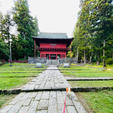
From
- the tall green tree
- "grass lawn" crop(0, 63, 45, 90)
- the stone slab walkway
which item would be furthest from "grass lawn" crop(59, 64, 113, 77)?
the tall green tree

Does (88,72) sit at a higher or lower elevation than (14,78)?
lower

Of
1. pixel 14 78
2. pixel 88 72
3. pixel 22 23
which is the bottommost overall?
pixel 88 72

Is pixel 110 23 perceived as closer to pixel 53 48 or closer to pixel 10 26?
pixel 53 48

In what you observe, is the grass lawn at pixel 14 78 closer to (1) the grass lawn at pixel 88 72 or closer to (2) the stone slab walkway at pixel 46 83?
(2) the stone slab walkway at pixel 46 83

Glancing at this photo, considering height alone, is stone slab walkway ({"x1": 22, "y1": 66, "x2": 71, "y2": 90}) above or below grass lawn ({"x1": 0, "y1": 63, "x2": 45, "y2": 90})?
above

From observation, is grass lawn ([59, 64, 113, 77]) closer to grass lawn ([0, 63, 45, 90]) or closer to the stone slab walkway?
the stone slab walkway

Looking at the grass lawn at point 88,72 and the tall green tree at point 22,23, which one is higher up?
the tall green tree at point 22,23

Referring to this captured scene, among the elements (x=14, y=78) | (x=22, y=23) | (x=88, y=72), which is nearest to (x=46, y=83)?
(x=14, y=78)

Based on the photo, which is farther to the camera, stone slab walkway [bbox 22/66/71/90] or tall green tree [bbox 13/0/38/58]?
tall green tree [bbox 13/0/38/58]

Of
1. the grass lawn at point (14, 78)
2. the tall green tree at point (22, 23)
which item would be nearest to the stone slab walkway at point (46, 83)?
the grass lawn at point (14, 78)

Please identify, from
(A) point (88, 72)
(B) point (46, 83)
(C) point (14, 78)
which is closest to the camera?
(B) point (46, 83)

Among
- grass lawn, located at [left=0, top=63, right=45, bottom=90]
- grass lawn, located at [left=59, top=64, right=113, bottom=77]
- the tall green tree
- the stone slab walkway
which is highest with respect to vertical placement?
the tall green tree

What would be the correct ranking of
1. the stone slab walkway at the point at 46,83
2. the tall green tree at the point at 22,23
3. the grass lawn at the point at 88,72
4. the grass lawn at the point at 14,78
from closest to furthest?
1. the stone slab walkway at the point at 46,83
2. the grass lawn at the point at 14,78
3. the grass lawn at the point at 88,72
4. the tall green tree at the point at 22,23

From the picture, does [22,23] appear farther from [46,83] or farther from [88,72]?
[46,83]
